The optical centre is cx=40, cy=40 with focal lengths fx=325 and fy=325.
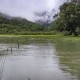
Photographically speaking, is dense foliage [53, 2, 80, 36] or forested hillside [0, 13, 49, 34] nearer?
dense foliage [53, 2, 80, 36]

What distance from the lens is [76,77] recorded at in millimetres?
13500

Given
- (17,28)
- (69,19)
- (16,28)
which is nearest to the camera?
(69,19)

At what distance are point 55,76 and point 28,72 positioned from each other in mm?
1620

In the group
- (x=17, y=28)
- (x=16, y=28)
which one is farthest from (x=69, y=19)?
(x=17, y=28)

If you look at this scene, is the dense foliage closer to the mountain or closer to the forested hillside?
the forested hillside

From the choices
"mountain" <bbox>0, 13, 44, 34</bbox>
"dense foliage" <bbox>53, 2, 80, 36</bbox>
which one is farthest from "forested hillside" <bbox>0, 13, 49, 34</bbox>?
"dense foliage" <bbox>53, 2, 80, 36</bbox>

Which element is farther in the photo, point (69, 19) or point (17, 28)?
point (17, 28)

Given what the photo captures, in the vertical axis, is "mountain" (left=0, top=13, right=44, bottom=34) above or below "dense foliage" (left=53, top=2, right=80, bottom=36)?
below

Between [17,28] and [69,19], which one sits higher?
[69,19]

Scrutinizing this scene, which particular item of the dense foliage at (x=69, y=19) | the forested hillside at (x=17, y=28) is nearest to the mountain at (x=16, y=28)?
the forested hillside at (x=17, y=28)

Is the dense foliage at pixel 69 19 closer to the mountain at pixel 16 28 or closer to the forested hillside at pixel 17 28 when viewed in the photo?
the forested hillside at pixel 17 28

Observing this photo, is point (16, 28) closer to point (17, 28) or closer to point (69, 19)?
point (17, 28)

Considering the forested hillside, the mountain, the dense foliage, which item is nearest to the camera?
the dense foliage

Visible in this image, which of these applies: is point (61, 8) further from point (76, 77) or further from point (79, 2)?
point (76, 77)
